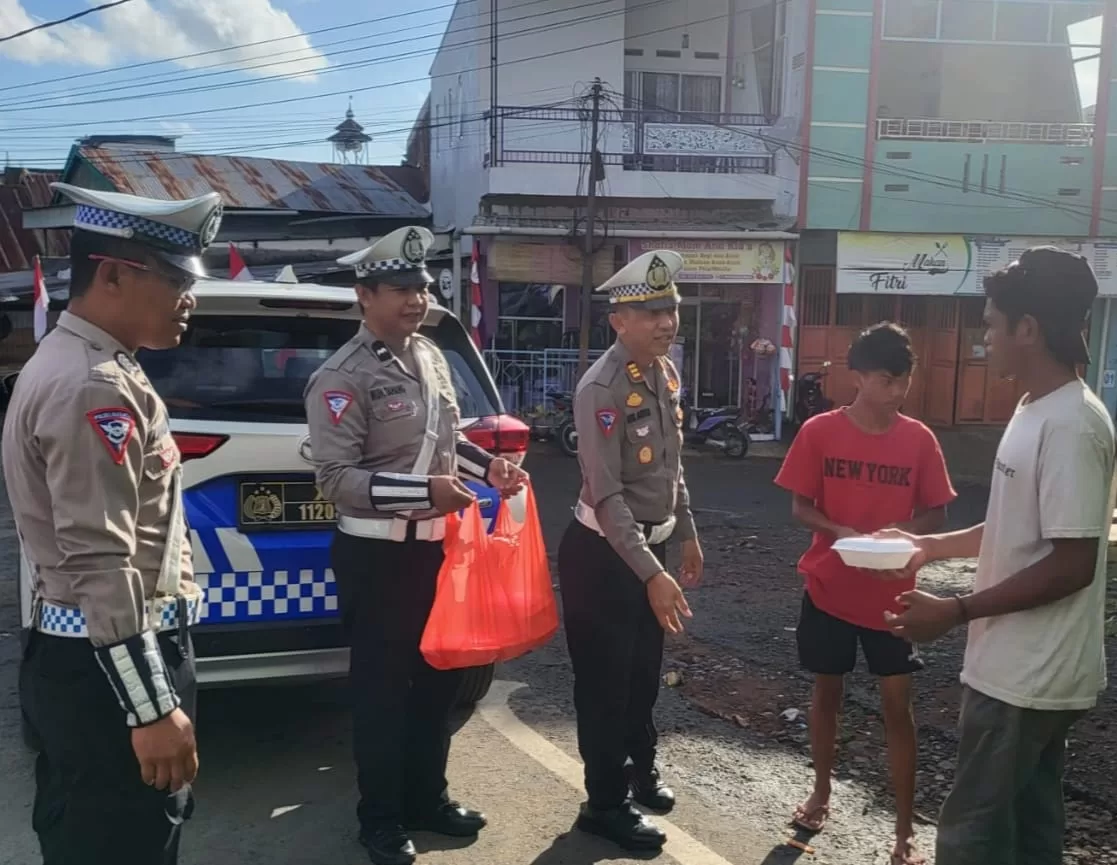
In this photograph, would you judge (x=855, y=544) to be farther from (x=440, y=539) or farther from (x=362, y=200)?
(x=362, y=200)

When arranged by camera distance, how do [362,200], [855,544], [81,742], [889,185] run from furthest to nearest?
[362,200] → [889,185] → [855,544] → [81,742]

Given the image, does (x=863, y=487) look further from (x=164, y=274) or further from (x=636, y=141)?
(x=636, y=141)

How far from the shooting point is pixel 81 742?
1.89 metres

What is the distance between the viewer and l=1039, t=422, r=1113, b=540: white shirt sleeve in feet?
6.77

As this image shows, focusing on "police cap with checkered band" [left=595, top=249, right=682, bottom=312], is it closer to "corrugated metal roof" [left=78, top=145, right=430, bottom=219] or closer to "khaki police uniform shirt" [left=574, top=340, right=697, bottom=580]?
"khaki police uniform shirt" [left=574, top=340, right=697, bottom=580]

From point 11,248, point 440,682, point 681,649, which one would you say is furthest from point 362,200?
point 440,682

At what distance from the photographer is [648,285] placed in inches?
124

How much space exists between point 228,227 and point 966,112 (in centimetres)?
1344

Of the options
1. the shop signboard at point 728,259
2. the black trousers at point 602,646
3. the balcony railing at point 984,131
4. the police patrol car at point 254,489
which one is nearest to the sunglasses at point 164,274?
the police patrol car at point 254,489

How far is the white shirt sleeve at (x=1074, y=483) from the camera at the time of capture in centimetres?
206

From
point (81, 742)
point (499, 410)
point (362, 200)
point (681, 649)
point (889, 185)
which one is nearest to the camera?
point (81, 742)

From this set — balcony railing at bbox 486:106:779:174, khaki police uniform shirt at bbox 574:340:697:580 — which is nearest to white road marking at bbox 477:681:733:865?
khaki police uniform shirt at bbox 574:340:697:580

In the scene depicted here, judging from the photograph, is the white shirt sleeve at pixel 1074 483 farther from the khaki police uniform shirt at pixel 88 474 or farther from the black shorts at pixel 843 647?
the khaki police uniform shirt at pixel 88 474

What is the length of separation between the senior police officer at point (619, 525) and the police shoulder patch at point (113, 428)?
5.16 ft
